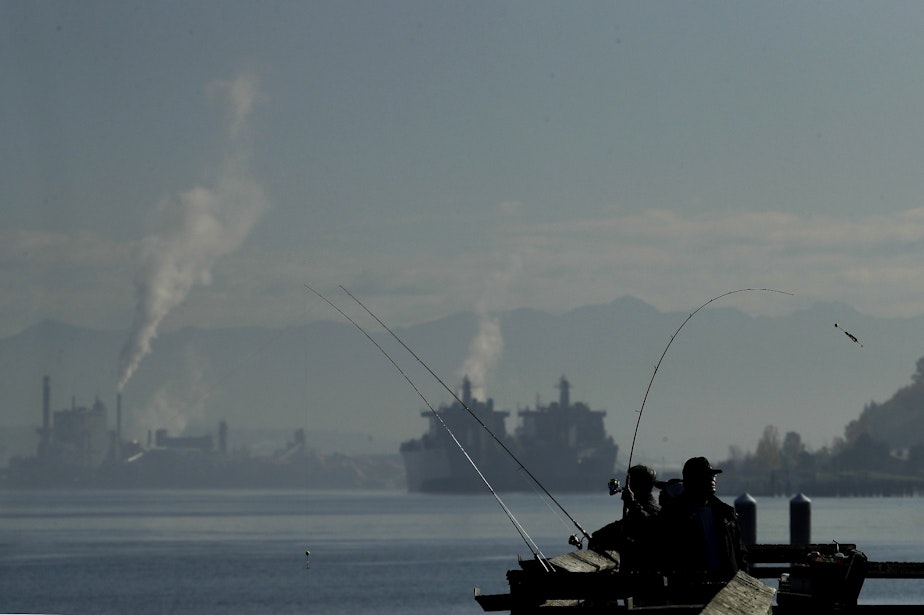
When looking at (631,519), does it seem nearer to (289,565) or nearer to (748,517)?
(748,517)

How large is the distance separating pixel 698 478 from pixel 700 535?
15.9 inches

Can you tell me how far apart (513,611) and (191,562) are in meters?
110

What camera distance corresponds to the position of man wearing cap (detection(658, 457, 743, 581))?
10.5 meters

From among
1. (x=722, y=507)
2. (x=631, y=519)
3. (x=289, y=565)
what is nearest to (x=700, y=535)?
(x=722, y=507)

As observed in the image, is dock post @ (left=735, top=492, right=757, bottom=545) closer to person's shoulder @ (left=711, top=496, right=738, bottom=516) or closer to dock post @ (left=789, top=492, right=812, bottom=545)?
dock post @ (left=789, top=492, right=812, bottom=545)

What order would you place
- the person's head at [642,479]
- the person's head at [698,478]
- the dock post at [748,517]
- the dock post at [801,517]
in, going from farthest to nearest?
1. the dock post at [801,517]
2. the dock post at [748,517]
3. the person's head at [642,479]
4. the person's head at [698,478]

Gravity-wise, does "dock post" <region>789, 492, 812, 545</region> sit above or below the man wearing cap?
above

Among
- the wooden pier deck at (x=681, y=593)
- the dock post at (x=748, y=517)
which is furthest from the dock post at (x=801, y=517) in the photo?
the wooden pier deck at (x=681, y=593)

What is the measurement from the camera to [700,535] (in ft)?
34.6

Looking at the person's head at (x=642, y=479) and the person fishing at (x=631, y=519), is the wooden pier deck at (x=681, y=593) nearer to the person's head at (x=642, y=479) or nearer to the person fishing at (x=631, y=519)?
the person fishing at (x=631, y=519)

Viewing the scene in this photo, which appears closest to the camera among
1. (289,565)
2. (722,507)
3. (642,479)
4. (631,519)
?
(722,507)

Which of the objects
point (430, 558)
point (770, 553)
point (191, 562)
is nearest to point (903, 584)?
point (430, 558)

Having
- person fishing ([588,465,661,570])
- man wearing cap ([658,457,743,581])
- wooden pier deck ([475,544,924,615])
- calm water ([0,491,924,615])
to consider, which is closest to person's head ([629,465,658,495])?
person fishing ([588,465,661,570])

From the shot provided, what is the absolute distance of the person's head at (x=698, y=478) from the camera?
34.1 ft
